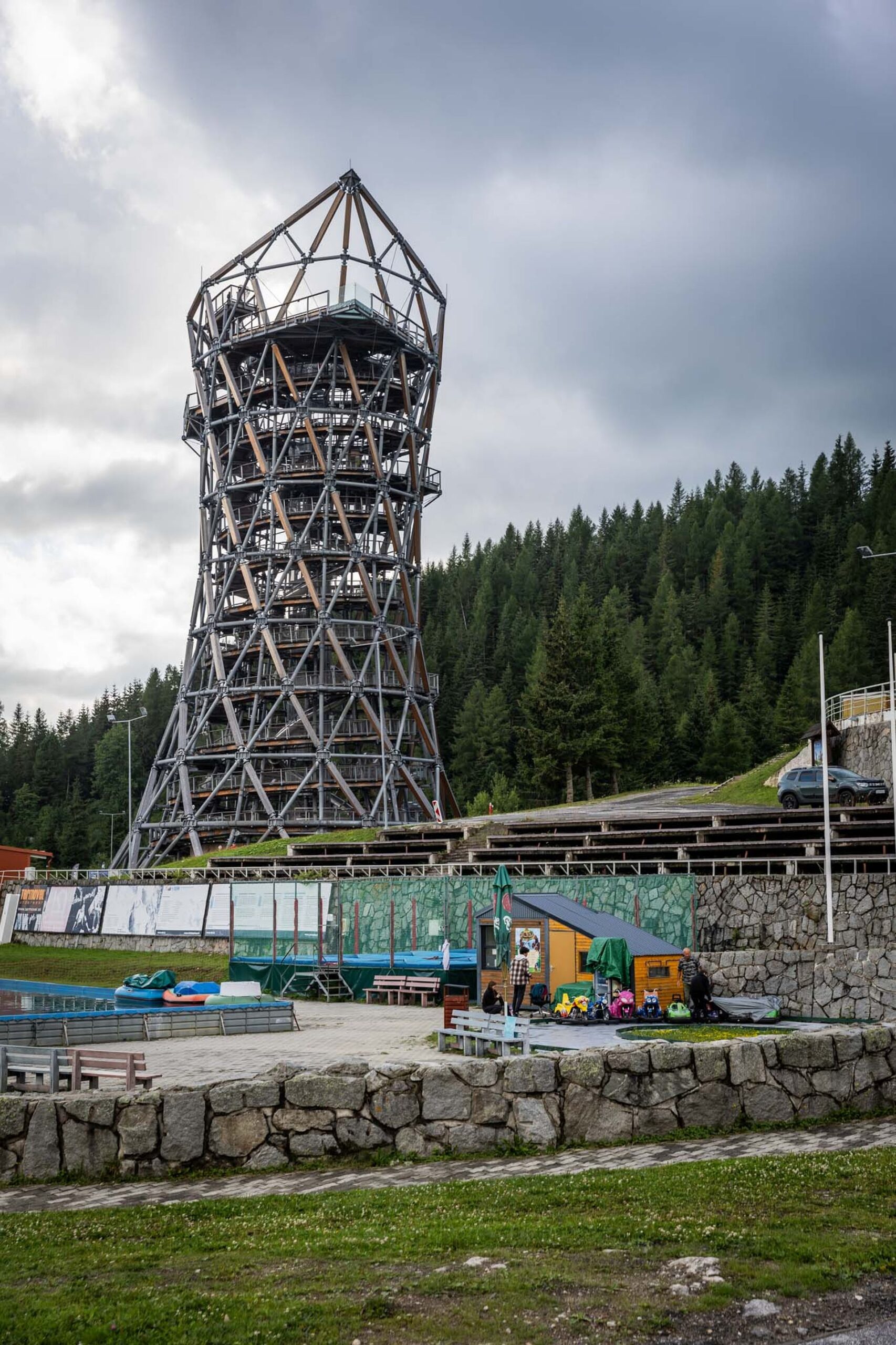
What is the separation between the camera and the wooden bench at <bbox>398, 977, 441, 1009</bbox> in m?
30.2

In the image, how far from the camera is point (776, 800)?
54.6m

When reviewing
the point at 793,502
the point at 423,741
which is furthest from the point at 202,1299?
the point at 793,502

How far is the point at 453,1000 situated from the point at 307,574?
57490mm

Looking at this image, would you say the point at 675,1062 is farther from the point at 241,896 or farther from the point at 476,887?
the point at 241,896

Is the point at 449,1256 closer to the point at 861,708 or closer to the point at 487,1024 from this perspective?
the point at 487,1024

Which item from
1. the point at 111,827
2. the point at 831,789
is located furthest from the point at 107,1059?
the point at 111,827

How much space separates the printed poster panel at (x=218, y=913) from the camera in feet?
143

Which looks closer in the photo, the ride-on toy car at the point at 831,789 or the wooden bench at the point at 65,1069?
the wooden bench at the point at 65,1069

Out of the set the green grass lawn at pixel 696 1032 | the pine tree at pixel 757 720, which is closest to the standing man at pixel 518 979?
the green grass lawn at pixel 696 1032

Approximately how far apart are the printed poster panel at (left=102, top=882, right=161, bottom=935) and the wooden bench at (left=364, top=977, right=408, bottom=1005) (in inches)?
706

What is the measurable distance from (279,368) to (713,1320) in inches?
3165

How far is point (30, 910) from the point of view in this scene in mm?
56312

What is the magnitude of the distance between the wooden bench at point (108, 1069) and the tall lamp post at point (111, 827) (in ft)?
335

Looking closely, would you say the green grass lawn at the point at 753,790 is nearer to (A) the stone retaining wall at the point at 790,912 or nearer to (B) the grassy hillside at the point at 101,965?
(A) the stone retaining wall at the point at 790,912
